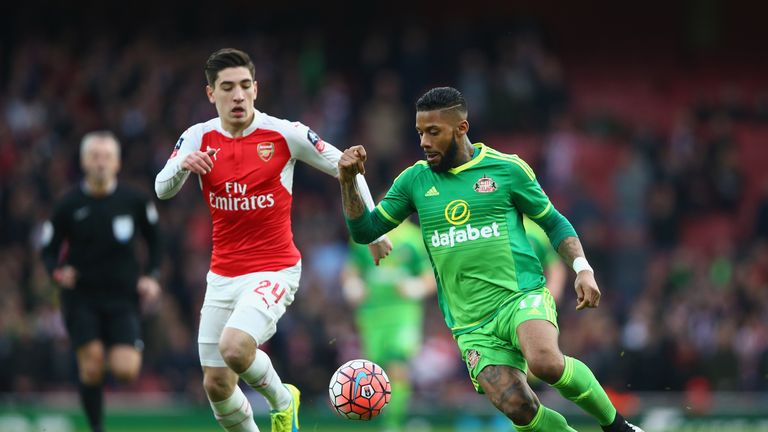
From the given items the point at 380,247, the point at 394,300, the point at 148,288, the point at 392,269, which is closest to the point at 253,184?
the point at 380,247

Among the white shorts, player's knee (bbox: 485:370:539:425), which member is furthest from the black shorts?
player's knee (bbox: 485:370:539:425)

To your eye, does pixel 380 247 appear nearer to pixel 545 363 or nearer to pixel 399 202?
pixel 399 202

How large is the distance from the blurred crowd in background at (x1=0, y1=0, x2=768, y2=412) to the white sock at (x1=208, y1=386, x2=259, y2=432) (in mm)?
8328

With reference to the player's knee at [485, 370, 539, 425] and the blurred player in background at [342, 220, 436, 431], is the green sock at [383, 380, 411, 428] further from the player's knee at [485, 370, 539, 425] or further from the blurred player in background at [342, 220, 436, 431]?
the player's knee at [485, 370, 539, 425]

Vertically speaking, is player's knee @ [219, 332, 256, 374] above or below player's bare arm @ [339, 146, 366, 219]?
below

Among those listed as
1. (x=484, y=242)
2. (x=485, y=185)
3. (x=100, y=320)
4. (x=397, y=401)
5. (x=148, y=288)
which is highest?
(x=485, y=185)

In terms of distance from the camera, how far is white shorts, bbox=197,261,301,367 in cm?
866

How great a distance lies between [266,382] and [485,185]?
194 cm

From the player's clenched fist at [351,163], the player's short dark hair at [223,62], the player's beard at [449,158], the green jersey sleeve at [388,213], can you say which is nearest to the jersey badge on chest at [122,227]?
the player's short dark hair at [223,62]

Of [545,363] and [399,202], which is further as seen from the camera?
[399,202]

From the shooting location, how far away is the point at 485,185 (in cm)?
829

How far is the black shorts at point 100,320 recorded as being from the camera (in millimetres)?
11164

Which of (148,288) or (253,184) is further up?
(253,184)

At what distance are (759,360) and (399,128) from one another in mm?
7240
